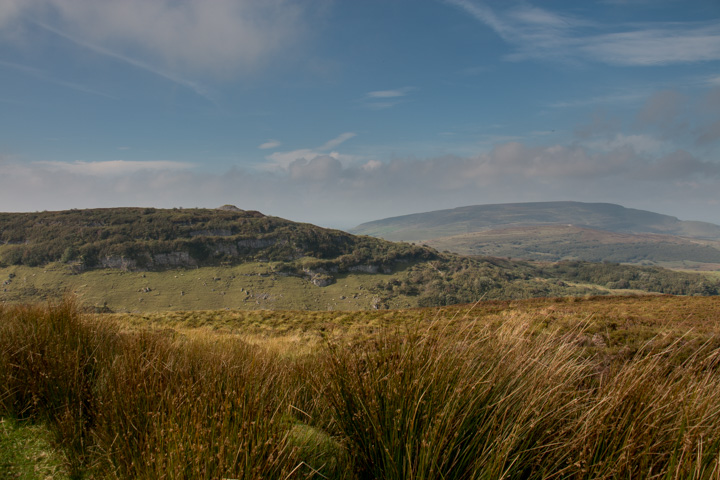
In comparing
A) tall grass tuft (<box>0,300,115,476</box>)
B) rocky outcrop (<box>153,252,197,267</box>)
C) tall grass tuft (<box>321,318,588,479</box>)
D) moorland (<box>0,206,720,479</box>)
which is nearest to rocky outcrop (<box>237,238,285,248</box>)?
rocky outcrop (<box>153,252,197,267</box>)

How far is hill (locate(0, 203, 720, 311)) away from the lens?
121 meters

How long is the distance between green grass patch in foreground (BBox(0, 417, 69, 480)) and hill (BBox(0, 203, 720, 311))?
114220 mm

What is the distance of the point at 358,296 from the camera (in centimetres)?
13150

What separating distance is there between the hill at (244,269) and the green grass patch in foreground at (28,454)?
375 feet

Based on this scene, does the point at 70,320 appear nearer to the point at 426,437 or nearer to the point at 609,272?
the point at 426,437

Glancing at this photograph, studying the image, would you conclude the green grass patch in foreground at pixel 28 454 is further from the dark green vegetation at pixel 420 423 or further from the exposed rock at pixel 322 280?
the exposed rock at pixel 322 280

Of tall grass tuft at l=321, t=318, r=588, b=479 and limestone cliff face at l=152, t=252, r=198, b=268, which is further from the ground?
tall grass tuft at l=321, t=318, r=588, b=479

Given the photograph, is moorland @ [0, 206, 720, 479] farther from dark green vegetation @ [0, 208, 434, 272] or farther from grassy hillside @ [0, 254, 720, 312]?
dark green vegetation @ [0, 208, 434, 272]

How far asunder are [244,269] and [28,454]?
155 m

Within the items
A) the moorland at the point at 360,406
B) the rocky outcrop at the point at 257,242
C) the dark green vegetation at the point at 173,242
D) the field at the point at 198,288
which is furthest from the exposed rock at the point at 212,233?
the moorland at the point at 360,406

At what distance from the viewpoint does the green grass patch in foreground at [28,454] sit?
2562mm

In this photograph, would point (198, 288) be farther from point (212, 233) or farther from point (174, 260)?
point (212, 233)

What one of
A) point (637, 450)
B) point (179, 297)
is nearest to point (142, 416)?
point (637, 450)

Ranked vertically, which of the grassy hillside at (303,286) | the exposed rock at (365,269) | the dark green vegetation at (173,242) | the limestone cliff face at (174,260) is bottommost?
the grassy hillside at (303,286)
